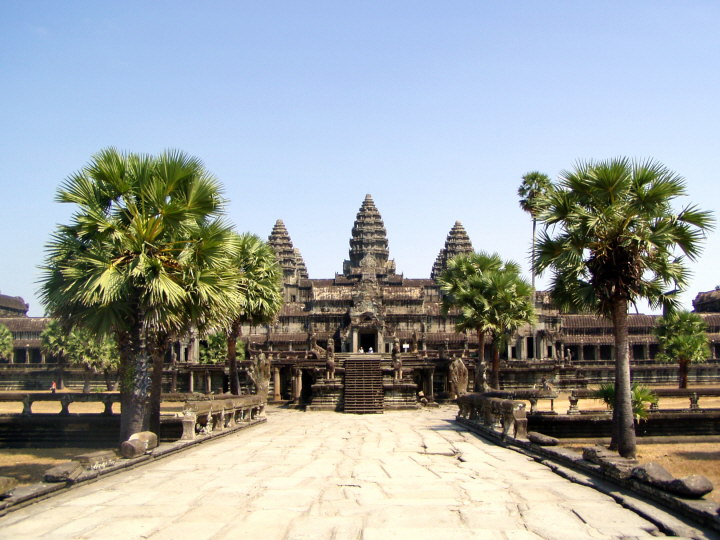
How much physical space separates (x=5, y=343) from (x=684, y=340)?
60.1 meters

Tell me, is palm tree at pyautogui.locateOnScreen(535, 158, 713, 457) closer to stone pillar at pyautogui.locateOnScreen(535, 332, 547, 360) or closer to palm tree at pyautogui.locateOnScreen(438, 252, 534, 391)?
palm tree at pyautogui.locateOnScreen(438, 252, 534, 391)

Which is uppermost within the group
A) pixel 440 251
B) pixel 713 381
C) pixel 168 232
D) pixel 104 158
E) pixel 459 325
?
pixel 440 251

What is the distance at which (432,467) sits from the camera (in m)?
13.8

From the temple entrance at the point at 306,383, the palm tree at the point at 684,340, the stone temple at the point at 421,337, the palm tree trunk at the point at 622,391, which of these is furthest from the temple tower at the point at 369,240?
the palm tree trunk at the point at 622,391

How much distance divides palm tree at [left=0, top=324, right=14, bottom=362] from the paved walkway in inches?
2384

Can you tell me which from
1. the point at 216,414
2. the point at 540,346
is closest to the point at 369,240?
the point at 540,346

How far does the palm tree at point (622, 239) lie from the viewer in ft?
55.8

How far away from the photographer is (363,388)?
3772cm

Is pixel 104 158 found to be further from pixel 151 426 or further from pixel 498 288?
pixel 498 288

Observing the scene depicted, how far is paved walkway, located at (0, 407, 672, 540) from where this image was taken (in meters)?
8.41

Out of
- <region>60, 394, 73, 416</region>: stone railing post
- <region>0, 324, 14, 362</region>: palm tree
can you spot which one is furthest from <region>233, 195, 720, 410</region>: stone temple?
<region>0, 324, 14, 362</region>: palm tree

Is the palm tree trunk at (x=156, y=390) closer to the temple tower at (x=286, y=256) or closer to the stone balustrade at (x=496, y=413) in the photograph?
the stone balustrade at (x=496, y=413)

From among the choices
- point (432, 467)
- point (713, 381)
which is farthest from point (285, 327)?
point (432, 467)

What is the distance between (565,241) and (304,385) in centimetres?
3034
